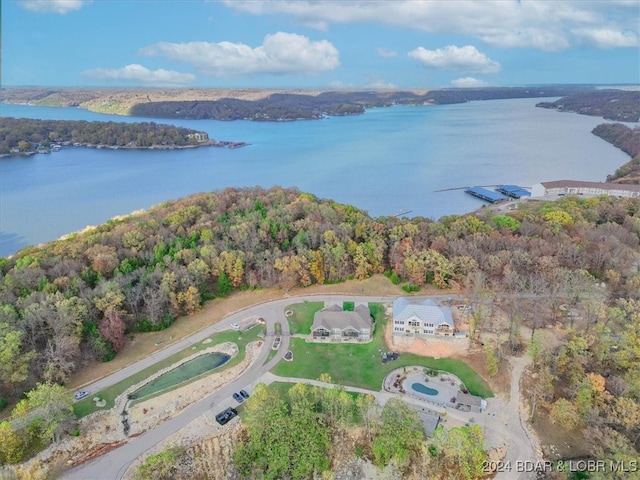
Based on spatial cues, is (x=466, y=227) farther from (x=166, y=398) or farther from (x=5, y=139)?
(x=5, y=139)

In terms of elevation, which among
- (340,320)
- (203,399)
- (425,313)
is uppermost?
(425,313)

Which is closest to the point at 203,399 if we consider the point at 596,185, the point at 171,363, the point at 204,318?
the point at 171,363

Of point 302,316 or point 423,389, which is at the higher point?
point 302,316

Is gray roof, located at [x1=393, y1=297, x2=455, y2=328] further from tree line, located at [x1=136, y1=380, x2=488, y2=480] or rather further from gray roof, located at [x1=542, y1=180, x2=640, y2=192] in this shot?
gray roof, located at [x1=542, y1=180, x2=640, y2=192]

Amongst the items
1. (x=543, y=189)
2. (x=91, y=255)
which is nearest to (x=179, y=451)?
(x=91, y=255)

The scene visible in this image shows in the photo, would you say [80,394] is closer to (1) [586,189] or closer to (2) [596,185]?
(1) [586,189]

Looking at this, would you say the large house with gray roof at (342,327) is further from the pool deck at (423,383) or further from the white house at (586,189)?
the white house at (586,189)

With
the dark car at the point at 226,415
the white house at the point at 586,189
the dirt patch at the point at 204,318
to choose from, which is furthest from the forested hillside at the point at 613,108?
the dark car at the point at 226,415

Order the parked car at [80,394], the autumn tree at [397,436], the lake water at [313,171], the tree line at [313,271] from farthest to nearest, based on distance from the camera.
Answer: the lake water at [313,171]
the tree line at [313,271]
the parked car at [80,394]
the autumn tree at [397,436]
